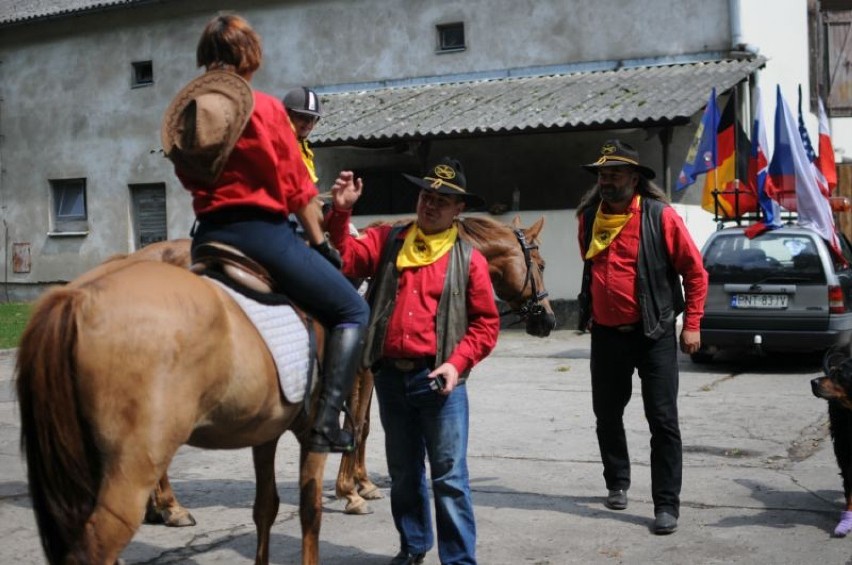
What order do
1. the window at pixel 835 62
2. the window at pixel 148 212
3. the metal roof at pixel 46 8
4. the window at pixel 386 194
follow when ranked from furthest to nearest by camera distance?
the window at pixel 148 212 → the metal roof at pixel 46 8 → the window at pixel 835 62 → the window at pixel 386 194

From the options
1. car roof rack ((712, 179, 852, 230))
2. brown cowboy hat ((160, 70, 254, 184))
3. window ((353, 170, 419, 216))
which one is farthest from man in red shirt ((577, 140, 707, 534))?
window ((353, 170, 419, 216))

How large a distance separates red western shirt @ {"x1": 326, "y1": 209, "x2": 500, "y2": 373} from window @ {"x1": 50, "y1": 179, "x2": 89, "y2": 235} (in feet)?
69.6

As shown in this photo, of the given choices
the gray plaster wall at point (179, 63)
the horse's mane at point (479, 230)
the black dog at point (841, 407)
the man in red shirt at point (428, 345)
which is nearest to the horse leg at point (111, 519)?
the man in red shirt at point (428, 345)

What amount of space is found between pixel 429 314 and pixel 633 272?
1.78 metres

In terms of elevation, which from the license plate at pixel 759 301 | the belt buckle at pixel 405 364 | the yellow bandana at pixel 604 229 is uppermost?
the yellow bandana at pixel 604 229

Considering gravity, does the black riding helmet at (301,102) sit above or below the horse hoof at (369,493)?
above

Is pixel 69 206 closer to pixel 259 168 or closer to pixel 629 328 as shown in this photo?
pixel 629 328

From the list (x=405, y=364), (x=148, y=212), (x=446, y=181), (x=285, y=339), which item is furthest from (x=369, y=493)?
(x=148, y=212)

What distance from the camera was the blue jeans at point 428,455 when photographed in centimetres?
480

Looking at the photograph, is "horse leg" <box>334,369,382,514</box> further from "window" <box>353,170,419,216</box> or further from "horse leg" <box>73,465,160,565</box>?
"window" <box>353,170,419,216</box>

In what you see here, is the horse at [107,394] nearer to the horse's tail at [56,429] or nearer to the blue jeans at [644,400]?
the horse's tail at [56,429]

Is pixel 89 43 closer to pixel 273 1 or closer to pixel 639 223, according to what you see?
pixel 273 1

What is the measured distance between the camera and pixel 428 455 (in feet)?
15.8

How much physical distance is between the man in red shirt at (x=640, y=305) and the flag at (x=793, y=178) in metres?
8.07
